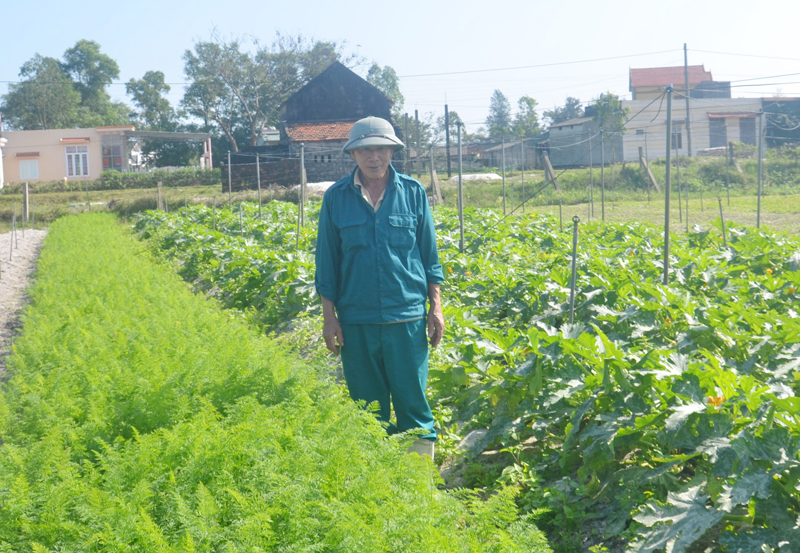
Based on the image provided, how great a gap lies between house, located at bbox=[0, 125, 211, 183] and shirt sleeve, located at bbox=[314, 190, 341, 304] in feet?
132

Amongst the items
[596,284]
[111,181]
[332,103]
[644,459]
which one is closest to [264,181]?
[332,103]

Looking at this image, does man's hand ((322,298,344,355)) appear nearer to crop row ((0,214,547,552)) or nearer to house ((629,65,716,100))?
crop row ((0,214,547,552))

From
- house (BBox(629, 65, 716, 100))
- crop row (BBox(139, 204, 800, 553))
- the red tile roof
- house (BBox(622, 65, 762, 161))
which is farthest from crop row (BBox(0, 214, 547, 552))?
house (BBox(629, 65, 716, 100))

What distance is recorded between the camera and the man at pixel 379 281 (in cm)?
408

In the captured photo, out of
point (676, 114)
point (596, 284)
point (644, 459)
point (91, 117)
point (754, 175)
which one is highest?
point (91, 117)

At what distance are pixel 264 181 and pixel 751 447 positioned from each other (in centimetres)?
2859

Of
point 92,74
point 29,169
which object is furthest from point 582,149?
point 92,74

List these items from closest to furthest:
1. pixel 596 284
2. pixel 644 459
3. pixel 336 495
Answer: pixel 336 495, pixel 644 459, pixel 596 284

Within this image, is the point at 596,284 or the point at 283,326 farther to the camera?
the point at 283,326

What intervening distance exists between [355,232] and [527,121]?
207 feet

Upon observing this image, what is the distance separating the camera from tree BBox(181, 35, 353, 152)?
172 ft

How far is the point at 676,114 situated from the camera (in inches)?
1694

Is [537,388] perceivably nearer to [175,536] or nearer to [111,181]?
[175,536]

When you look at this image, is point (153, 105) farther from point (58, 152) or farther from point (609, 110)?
point (609, 110)
